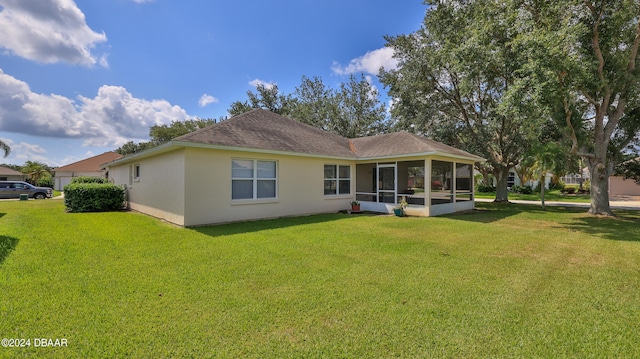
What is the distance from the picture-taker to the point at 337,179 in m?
13.9

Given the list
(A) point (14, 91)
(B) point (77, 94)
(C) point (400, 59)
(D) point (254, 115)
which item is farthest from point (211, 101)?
(C) point (400, 59)

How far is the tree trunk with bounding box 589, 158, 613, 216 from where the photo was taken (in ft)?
41.0

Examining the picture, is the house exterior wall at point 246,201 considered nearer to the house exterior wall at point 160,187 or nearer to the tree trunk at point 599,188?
the house exterior wall at point 160,187

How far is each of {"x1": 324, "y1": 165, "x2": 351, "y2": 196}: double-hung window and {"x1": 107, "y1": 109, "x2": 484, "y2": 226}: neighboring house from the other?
0.05m

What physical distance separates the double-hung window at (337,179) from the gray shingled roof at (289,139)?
0.83 m

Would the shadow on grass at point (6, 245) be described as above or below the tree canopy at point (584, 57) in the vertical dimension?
below

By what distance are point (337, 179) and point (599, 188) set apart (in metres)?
12.0

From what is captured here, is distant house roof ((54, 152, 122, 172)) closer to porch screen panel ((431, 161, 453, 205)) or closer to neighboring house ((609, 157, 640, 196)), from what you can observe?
porch screen panel ((431, 161, 453, 205))

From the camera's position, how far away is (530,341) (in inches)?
113

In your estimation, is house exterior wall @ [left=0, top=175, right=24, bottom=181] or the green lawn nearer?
the green lawn

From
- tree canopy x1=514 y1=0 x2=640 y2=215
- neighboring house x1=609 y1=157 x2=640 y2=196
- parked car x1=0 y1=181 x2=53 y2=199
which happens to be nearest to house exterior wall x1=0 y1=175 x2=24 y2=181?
parked car x1=0 y1=181 x2=53 y2=199

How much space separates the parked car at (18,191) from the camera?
21.3m

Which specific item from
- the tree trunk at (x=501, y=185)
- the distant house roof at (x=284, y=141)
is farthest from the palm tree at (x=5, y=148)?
the tree trunk at (x=501, y=185)

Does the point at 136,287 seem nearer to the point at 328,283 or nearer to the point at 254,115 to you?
the point at 328,283
